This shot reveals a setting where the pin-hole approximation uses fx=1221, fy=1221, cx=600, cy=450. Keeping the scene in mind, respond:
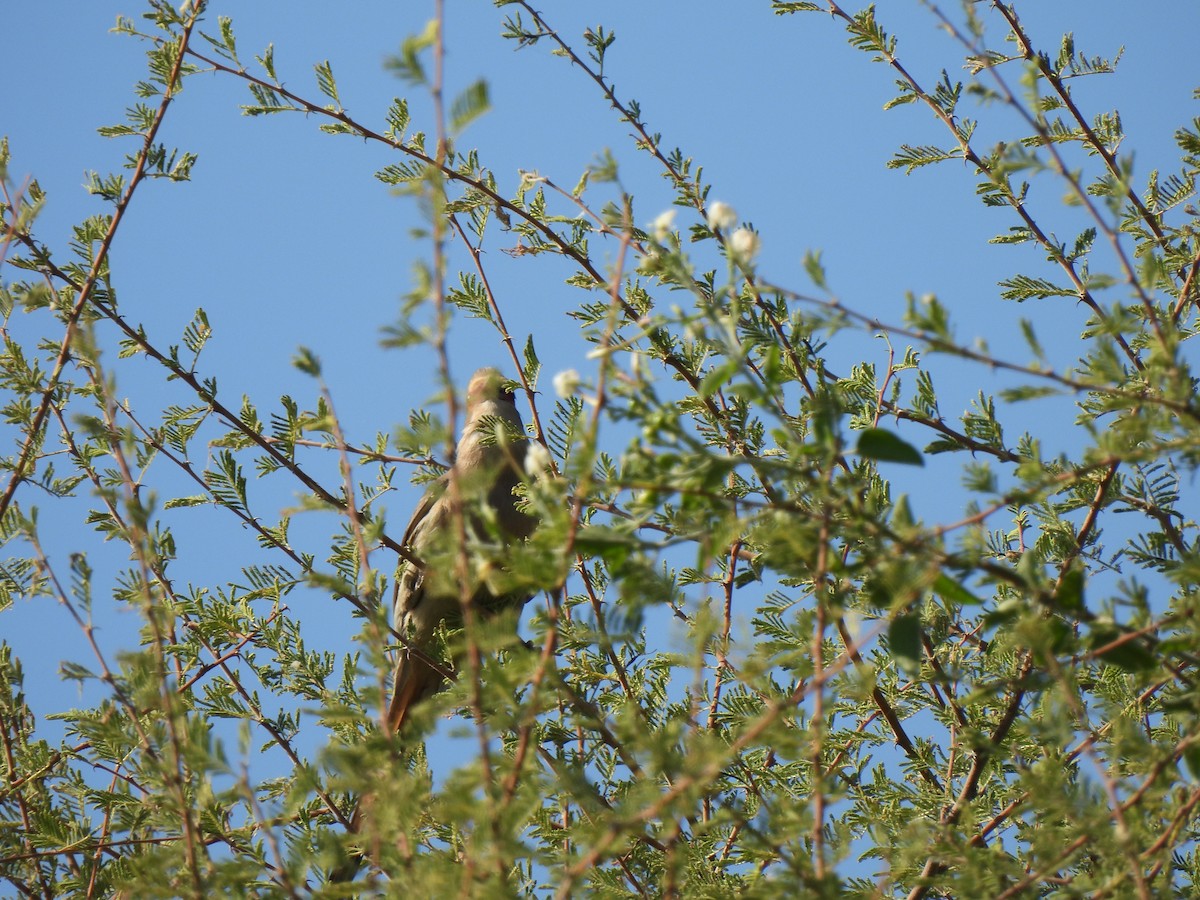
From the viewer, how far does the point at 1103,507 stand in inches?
120

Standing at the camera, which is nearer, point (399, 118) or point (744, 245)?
point (744, 245)

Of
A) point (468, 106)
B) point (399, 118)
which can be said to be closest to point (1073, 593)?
point (468, 106)

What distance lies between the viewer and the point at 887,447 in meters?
1.87

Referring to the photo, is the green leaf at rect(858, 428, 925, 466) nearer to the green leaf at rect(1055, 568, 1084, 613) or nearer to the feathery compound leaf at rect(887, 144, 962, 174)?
the green leaf at rect(1055, 568, 1084, 613)

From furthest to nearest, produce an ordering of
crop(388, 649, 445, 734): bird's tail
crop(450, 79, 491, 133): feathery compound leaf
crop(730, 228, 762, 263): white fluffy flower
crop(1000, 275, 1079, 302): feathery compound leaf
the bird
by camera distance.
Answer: crop(388, 649, 445, 734): bird's tail → the bird → crop(1000, 275, 1079, 302): feathery compound leaf → crop(730, 228, 762, 263): white fluffy flower → crop(450, 79, 491, 133): feathery compound leaf

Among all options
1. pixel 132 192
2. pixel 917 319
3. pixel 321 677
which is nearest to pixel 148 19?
pixel 132 192

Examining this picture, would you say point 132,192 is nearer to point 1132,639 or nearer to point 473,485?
A: point 473,485

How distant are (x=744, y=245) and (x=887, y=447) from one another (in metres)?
0.46

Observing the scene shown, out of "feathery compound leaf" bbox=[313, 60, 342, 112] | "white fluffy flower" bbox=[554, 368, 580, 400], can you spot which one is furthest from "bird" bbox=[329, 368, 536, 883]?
"white fluffy flower" bbox=[554, 368, 580, 400]

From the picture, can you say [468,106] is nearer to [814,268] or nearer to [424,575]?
[814,268]

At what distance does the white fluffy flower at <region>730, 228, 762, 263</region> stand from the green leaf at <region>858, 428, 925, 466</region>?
0.42m

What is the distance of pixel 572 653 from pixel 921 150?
190 cm

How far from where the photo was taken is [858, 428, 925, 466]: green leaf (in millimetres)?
1853

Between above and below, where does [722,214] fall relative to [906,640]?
above
